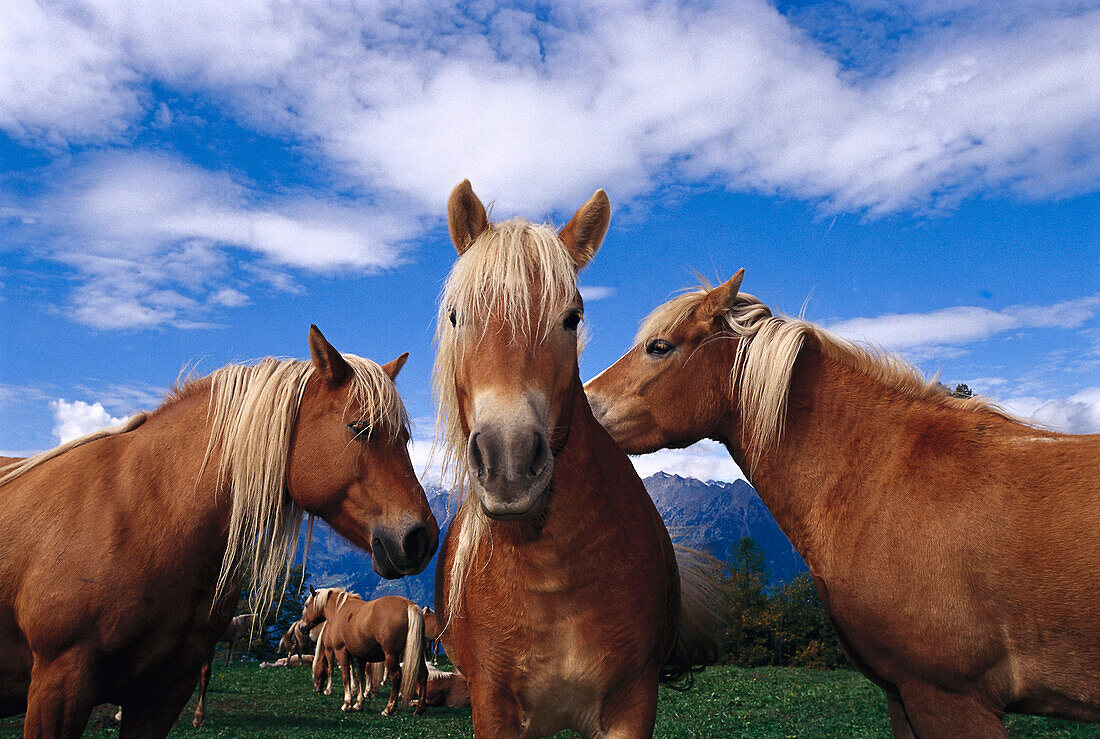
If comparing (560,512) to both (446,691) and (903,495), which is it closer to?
(903,495)

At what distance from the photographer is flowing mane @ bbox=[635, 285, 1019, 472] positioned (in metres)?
3.69

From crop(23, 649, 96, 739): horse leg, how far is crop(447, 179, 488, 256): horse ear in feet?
9.19

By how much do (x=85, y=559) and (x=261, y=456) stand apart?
3.17ft

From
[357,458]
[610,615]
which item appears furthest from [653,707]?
[357,458]

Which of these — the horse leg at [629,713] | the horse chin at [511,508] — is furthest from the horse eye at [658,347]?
the horse chin at [511,508]

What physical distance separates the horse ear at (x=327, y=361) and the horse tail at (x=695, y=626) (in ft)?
8.26

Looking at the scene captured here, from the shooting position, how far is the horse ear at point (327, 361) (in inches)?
152

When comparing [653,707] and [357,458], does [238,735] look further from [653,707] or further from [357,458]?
[653,707]

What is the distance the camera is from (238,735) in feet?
31.9

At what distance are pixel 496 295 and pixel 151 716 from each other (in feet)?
10.7

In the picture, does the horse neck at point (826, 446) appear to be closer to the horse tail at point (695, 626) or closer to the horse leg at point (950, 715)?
the horse leg at point (950, 715)

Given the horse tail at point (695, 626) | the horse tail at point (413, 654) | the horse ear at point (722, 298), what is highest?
the horse ear at point (722, 298)

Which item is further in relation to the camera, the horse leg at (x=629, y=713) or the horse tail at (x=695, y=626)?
the horse tail at (x=695, y=626)

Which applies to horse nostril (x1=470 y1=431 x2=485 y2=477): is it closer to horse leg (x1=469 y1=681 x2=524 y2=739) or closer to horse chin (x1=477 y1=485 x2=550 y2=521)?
horse chin (x1=477 y1=485 x2=550 y2=521)
